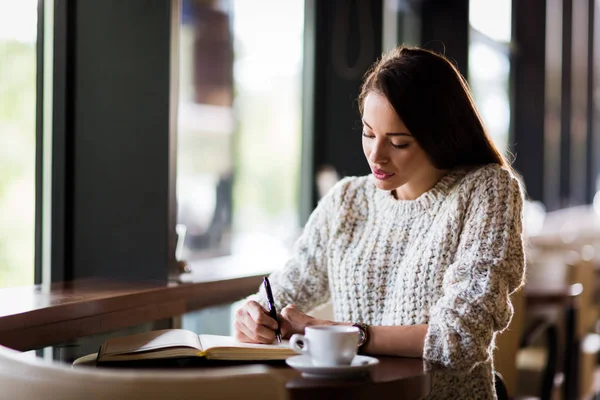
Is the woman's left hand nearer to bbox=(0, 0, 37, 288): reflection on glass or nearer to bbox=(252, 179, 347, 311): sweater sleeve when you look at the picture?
bbox=(252, 179, 347, 311): sweater sleeve

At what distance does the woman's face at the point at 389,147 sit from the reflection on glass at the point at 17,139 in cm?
100

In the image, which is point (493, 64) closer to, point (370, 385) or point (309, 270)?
point (309, 270)

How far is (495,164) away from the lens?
1.72 metres

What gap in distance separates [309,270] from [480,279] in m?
0.49

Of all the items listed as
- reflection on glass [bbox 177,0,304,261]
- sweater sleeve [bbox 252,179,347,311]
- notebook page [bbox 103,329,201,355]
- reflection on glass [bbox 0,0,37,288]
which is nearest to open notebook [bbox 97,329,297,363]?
notebook page [bbox 103,329,201,355]

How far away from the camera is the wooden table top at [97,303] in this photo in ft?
5.22

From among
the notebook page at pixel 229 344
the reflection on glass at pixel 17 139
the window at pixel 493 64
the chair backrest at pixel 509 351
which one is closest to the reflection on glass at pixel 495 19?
the window at pixel 493 64

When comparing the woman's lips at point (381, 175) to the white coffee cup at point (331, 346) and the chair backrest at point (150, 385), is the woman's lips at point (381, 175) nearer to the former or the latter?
the white coffee cup at point (331, 346)

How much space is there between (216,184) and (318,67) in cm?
359

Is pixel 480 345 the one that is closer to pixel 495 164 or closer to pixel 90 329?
pixel 495 164

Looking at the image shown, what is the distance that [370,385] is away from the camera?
1.21 meters

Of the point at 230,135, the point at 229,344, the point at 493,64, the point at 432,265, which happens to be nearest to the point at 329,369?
the point at 229,344

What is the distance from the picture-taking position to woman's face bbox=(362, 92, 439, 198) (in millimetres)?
1676

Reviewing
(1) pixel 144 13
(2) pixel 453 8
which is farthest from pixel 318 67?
(1) pixel 144 13
